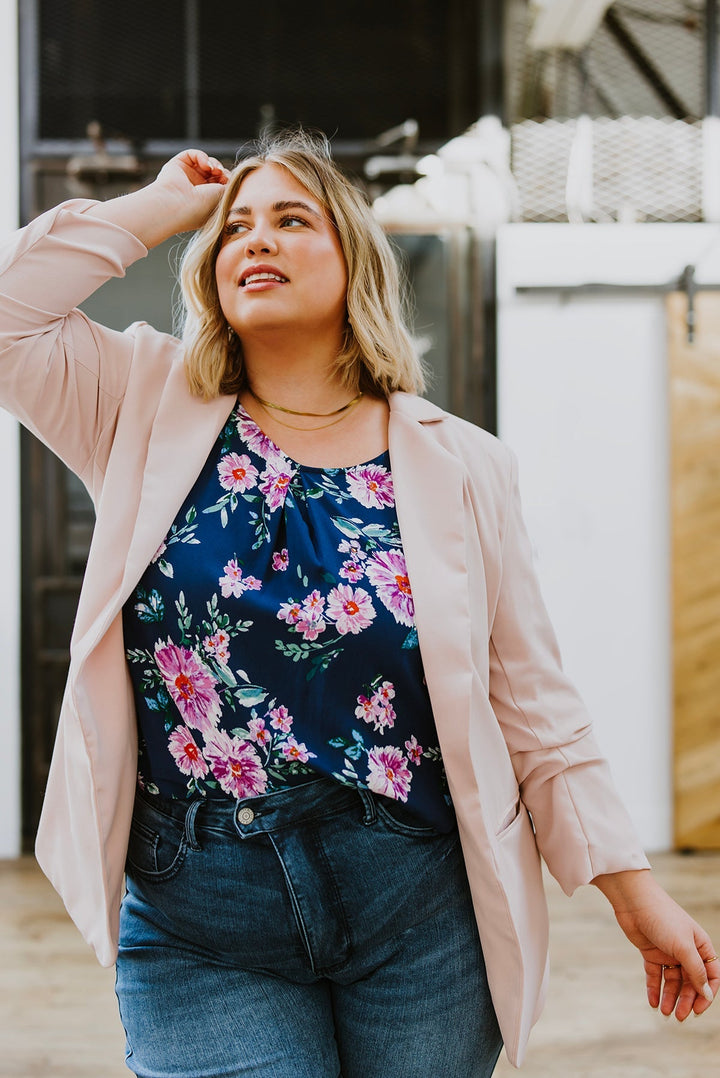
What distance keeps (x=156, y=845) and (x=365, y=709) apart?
0.27m

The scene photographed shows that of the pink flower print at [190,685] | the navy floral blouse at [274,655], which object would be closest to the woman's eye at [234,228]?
the navy floral blouse at [274,655]

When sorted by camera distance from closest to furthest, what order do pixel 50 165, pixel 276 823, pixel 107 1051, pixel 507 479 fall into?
pixel 276 823
pixel 507 479
pixel 107 1051
pixel 50 165

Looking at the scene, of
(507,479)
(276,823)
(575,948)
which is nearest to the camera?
(276,823)

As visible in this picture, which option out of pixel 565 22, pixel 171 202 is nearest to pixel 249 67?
pixel 565 22

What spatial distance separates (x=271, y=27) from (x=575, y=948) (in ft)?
11.9

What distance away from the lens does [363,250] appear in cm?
129

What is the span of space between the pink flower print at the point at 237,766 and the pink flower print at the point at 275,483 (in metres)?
0.26

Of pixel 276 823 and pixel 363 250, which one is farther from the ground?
pixel 363 250

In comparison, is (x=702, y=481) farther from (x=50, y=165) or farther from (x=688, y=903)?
(x=50, y=165)

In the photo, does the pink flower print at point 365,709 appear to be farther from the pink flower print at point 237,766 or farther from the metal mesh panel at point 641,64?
the metal mesh panel at point 641,64

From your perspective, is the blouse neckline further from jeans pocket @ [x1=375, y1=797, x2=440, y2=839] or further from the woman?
jeans pocket @ [x1=375, y1=797, x2=440, y2=839]

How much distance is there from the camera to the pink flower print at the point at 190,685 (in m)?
1.06

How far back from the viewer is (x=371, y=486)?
47.0 inches

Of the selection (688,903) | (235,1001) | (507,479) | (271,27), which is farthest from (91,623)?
(271,27)
